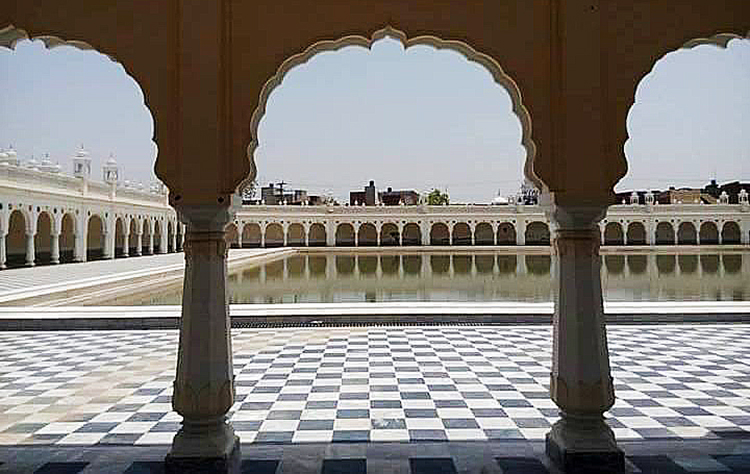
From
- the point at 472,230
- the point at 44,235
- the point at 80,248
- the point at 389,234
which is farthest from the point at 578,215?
the point at 389,234

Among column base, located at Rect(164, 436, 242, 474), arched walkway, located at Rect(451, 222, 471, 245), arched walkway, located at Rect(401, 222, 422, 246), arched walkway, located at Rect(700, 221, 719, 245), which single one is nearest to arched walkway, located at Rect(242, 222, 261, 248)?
arched walkway, located at Rect(401, 222, 422, 246)

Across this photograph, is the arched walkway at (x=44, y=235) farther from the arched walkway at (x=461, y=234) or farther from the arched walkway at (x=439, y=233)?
the arched walkway at (x=461, y=234)

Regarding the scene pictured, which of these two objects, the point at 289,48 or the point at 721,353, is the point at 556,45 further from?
the point at 721,353

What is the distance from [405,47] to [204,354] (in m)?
1.73

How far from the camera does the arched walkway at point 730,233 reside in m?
32.2

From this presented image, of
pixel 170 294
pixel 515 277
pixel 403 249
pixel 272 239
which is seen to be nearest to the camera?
pixel 170 294

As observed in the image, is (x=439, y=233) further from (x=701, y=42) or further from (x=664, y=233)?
(x=701, y=42)

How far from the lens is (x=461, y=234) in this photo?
36438 millimetres

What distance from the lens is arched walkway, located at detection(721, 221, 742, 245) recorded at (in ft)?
106

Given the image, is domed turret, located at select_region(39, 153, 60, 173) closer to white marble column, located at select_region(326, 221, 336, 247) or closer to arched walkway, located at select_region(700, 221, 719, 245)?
white marble column, located at select_region(326, 221, 336, 247)

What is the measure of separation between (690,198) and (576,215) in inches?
1559

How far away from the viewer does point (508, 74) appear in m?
2.72

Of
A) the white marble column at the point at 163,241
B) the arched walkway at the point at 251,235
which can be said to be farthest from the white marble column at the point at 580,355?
the arched walkway at the point at 251,235

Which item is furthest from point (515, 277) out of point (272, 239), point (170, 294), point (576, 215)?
point (272, 239)
